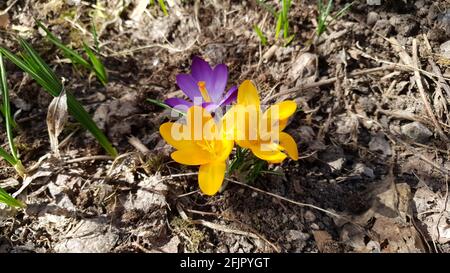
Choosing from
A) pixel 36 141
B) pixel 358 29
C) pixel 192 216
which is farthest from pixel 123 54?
pixel 358 29

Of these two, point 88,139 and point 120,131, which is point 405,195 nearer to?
point 120,131

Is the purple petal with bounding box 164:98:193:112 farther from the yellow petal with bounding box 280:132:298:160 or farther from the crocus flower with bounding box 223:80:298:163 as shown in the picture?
the yellow petal with bounding box 280:132:298:160

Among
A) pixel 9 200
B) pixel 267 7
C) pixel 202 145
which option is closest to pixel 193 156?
pixel 202 145

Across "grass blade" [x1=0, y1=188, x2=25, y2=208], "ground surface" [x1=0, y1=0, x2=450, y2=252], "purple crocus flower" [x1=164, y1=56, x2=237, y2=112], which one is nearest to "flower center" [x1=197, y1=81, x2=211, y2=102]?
"purple crocus flower" [x1=164, y1=56, x2=237, y2=112]

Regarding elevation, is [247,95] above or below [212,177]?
above

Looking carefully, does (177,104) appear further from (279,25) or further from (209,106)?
(279,25)

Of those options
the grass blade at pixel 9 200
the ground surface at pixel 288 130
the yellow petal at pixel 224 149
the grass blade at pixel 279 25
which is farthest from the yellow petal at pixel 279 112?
the grass blade at pixel 9 200

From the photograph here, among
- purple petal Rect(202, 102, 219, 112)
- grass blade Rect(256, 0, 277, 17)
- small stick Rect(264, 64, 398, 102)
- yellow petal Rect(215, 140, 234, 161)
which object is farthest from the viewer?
grass blade Rect(256, 0, 277, 17)

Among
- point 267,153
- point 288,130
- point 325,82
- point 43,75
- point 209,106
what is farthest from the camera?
point 325,82
